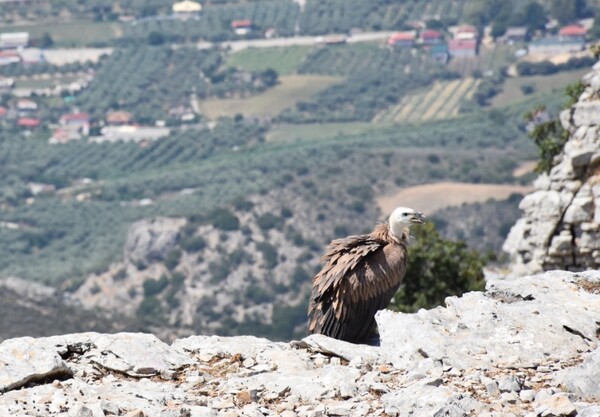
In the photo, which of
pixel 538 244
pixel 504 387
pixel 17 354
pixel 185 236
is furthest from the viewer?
pixel 185 236

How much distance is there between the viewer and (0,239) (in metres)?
166

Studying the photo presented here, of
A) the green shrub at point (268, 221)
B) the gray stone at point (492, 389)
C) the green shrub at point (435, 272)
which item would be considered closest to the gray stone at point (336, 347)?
the gray stone at point (492, 389)

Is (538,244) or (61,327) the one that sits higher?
(538,244)

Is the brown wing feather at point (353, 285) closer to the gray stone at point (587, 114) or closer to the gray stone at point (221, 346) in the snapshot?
the gray stone at point (221, 346)

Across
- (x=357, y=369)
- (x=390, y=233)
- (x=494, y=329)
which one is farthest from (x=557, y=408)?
(x=390, y=233)

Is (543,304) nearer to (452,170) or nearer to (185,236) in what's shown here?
(185,236)

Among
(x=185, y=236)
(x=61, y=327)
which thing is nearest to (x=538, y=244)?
(x=61, y=327)

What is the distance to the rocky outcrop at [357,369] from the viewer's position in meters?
14.0

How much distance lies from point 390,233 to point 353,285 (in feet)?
2.85

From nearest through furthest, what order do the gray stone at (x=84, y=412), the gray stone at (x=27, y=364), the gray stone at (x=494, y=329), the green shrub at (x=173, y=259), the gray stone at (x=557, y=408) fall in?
the gray stone at (x=557, y=408)
the gray stone at (x=84, y=412)
the gray stone at (x=27, y=364)
the gray stone at (x=494, y=329)
the green shrub at (x=173, y=259)

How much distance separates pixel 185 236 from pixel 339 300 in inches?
4805

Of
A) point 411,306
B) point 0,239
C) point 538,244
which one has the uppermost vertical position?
point 538,244

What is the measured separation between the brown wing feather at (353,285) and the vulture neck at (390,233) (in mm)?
120

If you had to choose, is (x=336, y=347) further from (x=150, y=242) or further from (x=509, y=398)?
(x=150, y=242)
